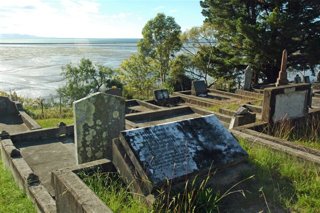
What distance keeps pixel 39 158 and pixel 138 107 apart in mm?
7364

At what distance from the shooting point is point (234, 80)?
26.8 m

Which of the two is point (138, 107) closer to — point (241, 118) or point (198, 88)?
point (198, 88)

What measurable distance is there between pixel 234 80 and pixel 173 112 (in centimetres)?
1524

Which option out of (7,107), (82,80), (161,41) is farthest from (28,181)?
(82,80)

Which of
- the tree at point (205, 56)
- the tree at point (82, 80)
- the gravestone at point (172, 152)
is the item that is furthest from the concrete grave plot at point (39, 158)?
the tree at point (82, 80)

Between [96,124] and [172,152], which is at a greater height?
[172,152]

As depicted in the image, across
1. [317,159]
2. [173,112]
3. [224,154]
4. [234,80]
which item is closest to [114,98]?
[224,154]

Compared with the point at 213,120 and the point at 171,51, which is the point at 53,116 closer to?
the point at 213,120

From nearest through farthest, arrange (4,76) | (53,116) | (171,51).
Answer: (53,116) → (171,51) → (4,76)

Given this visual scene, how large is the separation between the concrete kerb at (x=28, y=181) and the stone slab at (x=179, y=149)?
5.55ft

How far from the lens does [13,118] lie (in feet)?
48.6

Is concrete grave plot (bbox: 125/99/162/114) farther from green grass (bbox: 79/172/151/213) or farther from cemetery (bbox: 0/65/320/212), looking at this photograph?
green grass (bbox: 79/172/151/213)

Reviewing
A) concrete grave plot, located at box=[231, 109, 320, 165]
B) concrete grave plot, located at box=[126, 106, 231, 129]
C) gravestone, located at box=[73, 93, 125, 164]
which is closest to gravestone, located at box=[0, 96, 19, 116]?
concrete grave plot, located at box=[126, 106, 231, 129]

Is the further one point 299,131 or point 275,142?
point 299,131
